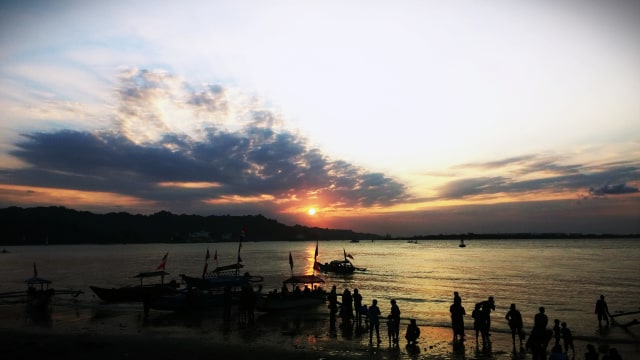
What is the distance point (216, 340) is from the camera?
821 inches

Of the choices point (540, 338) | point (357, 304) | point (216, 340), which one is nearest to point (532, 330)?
point (540, 338)

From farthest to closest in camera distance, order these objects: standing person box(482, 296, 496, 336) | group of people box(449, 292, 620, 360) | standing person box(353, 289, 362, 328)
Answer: standing person box(353, 289, 362, 328)
standing person box(482, 296, 496, 336)
group of people box(449, 292, 620, 360)

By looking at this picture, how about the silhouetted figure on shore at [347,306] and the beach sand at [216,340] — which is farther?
the silhouetted figure on shore at [347,306]

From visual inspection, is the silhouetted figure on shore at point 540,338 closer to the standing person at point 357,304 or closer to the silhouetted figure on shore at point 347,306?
the standing person at point 357,304

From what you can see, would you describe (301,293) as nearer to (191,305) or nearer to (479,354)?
(191,305)

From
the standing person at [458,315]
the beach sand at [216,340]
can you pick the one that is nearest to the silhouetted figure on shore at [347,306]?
the beach sand at [216,340]

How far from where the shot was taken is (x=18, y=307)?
33031 mm

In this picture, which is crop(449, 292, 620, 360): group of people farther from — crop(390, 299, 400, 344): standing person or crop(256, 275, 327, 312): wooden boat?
crop(256, 275, 327, 312): wooden boat

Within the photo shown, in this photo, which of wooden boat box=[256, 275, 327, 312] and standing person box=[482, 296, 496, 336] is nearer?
standing person box=[482, 296, 496, 336]

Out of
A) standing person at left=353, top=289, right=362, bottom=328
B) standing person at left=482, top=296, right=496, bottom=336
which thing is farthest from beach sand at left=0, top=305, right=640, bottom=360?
standing person at left=482, top=296, right=496, bottom=336

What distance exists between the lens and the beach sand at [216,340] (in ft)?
59.8

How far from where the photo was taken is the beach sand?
717 inches

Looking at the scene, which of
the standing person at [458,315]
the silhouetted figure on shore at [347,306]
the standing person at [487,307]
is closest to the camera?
the standing person at [487,307]

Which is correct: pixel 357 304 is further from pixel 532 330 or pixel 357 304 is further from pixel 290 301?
pixel 532 330
